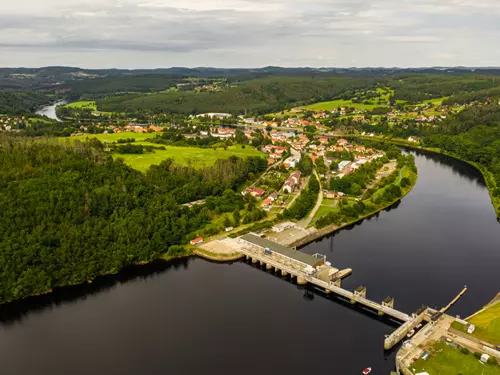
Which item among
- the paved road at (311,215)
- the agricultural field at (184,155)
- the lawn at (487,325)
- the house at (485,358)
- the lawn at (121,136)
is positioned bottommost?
the house at (485,358)

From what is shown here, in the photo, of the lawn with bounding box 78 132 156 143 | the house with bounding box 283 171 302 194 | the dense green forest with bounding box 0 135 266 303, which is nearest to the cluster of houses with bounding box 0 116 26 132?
the lawn with bounding box 78 132 156 143

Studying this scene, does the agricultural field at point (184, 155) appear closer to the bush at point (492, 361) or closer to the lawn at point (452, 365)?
the lawn at point (452, 365)

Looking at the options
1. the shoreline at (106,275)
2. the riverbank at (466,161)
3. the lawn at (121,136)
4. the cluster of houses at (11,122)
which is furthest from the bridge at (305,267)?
the cluster of houses at (11,122)

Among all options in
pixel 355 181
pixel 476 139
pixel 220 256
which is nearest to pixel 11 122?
pixel 355 181

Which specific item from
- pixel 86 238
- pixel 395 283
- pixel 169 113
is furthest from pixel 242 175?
pixel 169 113

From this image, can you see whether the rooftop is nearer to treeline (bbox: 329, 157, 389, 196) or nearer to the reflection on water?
the reflection on water
